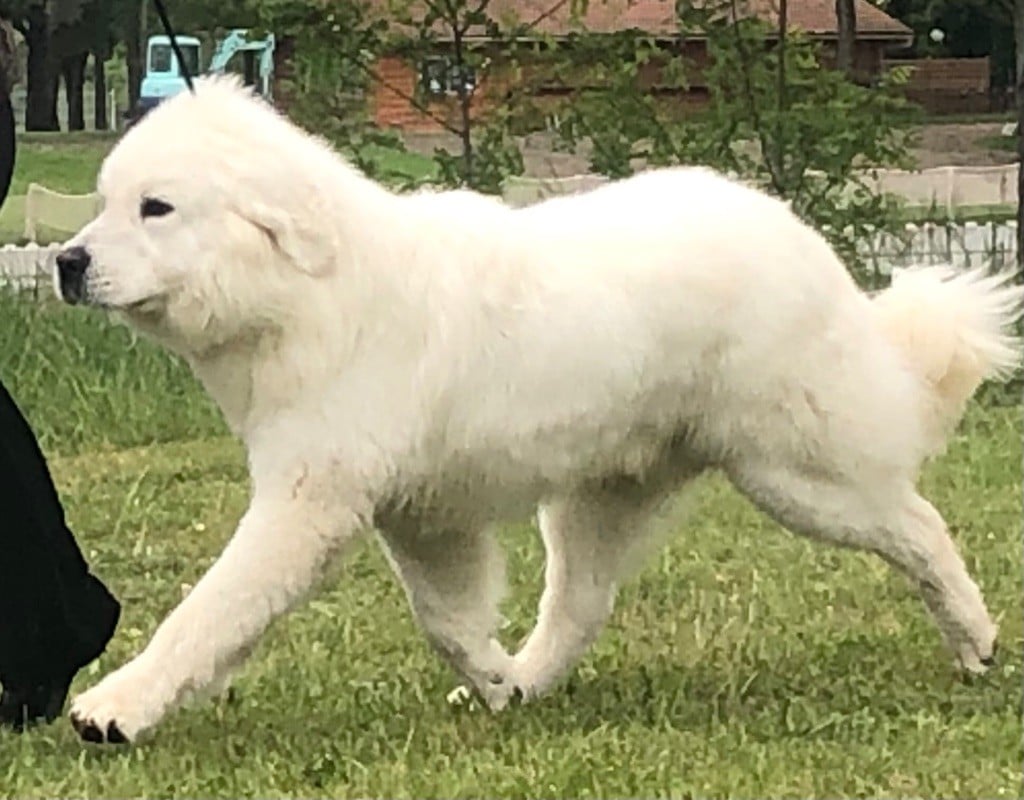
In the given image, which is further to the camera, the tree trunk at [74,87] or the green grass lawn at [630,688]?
the tree trunk at [74,87]

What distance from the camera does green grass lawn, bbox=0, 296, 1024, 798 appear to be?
15.2 feet

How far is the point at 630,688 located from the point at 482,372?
42.2 inches

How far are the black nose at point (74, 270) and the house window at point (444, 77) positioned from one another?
25.2 feet

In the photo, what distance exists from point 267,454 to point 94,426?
5566mm

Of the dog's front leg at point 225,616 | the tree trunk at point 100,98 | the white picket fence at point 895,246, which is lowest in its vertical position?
the tree trunk at point 100,98

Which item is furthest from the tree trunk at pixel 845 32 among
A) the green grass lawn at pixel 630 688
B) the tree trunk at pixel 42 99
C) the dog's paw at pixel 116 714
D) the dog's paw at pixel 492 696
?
the tree trunk at pixel 42 99

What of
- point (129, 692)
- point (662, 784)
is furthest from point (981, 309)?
point (129, 692)

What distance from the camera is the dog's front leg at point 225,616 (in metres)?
4.70

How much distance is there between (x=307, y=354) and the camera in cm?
486

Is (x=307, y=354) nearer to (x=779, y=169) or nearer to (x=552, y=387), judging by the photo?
(x=552, y=387)

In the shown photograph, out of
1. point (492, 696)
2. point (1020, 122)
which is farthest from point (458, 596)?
point (1020, 122)

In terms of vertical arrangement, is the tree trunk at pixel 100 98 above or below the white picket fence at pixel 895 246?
below

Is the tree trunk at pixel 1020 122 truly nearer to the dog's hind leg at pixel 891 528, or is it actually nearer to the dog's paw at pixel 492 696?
the dog's hind leg at pixel 891 528

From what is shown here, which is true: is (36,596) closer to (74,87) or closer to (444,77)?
(444,77)
